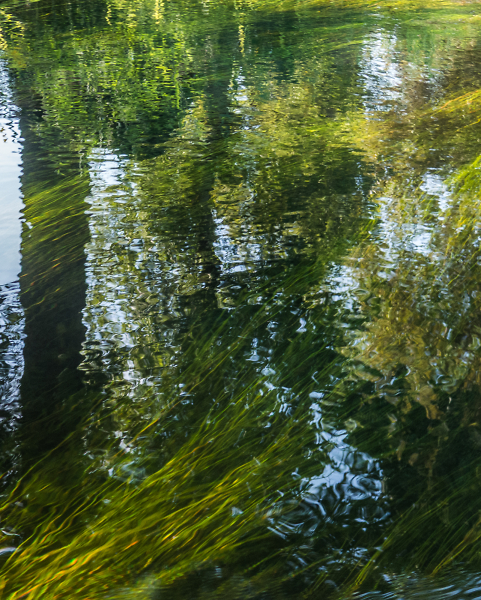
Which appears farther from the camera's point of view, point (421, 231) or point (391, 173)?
point (391, 173)

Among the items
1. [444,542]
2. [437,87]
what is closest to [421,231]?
[444,542]

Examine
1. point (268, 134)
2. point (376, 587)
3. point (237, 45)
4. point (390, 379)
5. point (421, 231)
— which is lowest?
point (376, 587)

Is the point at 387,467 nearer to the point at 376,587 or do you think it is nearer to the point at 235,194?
the point at 376,587

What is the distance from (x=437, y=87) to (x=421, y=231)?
96.6 inches

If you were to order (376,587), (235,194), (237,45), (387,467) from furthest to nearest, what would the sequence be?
(237,45), (235,194), (387,467), (376,587)

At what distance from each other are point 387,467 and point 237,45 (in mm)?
5291

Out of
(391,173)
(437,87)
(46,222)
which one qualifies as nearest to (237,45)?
(437,87)

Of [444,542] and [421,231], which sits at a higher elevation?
[421,231]

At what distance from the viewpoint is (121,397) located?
1582mm

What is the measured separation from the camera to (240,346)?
1794mm

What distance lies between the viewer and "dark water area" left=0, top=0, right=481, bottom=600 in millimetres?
1199

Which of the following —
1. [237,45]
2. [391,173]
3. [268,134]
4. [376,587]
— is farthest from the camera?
[237,45]

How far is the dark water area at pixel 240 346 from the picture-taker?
3.93 feet

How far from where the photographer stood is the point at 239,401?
1.58 meters
